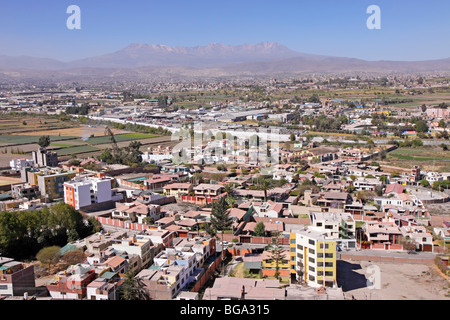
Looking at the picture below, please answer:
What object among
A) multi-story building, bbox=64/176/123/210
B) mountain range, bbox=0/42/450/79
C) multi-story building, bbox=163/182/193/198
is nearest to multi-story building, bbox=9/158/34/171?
multi-story building, bbox=64/176/123/210

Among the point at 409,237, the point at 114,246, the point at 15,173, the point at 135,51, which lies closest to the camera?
the point at 114,246

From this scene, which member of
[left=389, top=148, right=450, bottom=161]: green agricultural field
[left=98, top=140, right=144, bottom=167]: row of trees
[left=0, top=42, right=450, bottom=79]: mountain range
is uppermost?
[left=0, top=42, right=450, bottom=79]: mountain range

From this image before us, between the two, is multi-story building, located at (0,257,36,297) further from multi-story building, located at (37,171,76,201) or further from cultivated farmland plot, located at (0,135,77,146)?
cultivated farmland plot, located at (0,135,77,146)

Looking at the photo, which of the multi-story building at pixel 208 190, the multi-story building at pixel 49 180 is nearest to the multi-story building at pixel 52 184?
the multi-story building at pixel 49 180

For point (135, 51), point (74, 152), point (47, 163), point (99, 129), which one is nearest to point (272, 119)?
point (99, 129)
